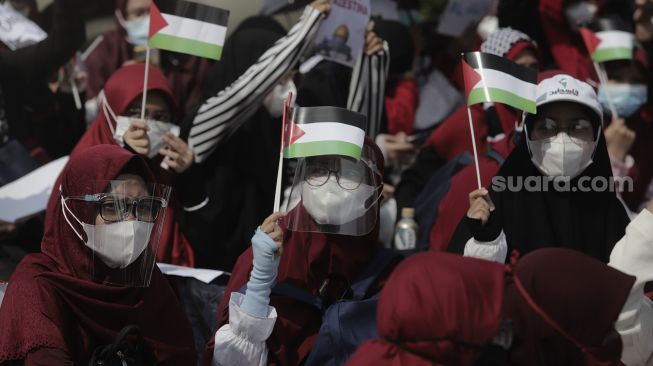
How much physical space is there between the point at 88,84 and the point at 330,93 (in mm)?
2221

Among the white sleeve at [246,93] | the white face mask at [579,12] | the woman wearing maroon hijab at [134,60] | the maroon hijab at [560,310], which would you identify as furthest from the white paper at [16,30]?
the maroon hijab at [560,310]

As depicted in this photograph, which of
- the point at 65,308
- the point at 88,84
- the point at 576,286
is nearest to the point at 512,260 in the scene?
the point at 576,286

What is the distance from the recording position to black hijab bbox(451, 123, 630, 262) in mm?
5344

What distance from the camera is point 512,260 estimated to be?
204 inches

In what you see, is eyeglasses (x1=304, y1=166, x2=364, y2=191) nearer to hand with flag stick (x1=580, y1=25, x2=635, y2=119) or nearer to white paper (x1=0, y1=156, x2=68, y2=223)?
white paper (x1=0, y1=156, x2=68, y2=223)

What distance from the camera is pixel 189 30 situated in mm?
5809

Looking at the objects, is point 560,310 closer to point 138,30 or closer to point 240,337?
point 240,337

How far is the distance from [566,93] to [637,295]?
1.22m

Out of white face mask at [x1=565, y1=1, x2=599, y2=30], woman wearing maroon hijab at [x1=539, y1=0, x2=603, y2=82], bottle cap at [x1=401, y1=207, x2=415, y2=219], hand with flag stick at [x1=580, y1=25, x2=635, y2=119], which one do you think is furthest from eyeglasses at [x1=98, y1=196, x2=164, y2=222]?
white face mask at [x1=565, y1=1, x2=599, y2=30]

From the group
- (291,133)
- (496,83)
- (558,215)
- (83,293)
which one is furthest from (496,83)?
(83,293)

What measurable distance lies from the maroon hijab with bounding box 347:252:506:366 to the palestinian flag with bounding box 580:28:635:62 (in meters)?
3.72

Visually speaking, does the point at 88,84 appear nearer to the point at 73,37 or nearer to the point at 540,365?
the point at 73,37

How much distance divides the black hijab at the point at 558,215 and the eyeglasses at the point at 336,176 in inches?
27.9

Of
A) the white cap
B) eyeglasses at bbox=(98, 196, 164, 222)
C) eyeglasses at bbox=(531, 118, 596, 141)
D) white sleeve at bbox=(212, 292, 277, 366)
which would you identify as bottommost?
white sleeve at bbox=(212, 292, 277, 366)
